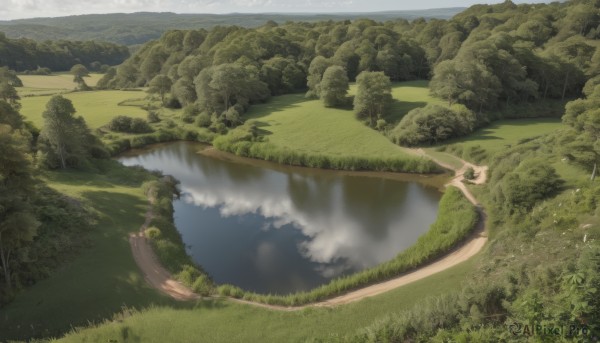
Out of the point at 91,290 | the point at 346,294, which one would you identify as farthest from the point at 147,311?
the point at 346,294

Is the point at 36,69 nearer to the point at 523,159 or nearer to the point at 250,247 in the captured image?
the point at 250,247

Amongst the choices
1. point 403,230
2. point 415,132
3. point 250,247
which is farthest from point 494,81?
point 250,247

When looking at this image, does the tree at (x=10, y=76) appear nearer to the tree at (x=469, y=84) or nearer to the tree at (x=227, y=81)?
the tree at (x=227, y=81)

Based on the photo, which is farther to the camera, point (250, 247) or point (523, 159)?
point (523, 159)

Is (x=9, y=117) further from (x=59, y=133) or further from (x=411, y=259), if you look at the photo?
(x=411, y=259)

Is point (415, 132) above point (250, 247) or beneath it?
above

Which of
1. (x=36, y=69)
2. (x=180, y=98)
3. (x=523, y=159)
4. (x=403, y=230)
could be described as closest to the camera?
(x=403, y=230)

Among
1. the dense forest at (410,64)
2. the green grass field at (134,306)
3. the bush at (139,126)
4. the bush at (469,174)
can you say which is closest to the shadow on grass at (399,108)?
the dense forest at (410,64)

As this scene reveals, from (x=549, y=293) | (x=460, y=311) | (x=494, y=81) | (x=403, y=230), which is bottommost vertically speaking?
(x=403, y=230)
